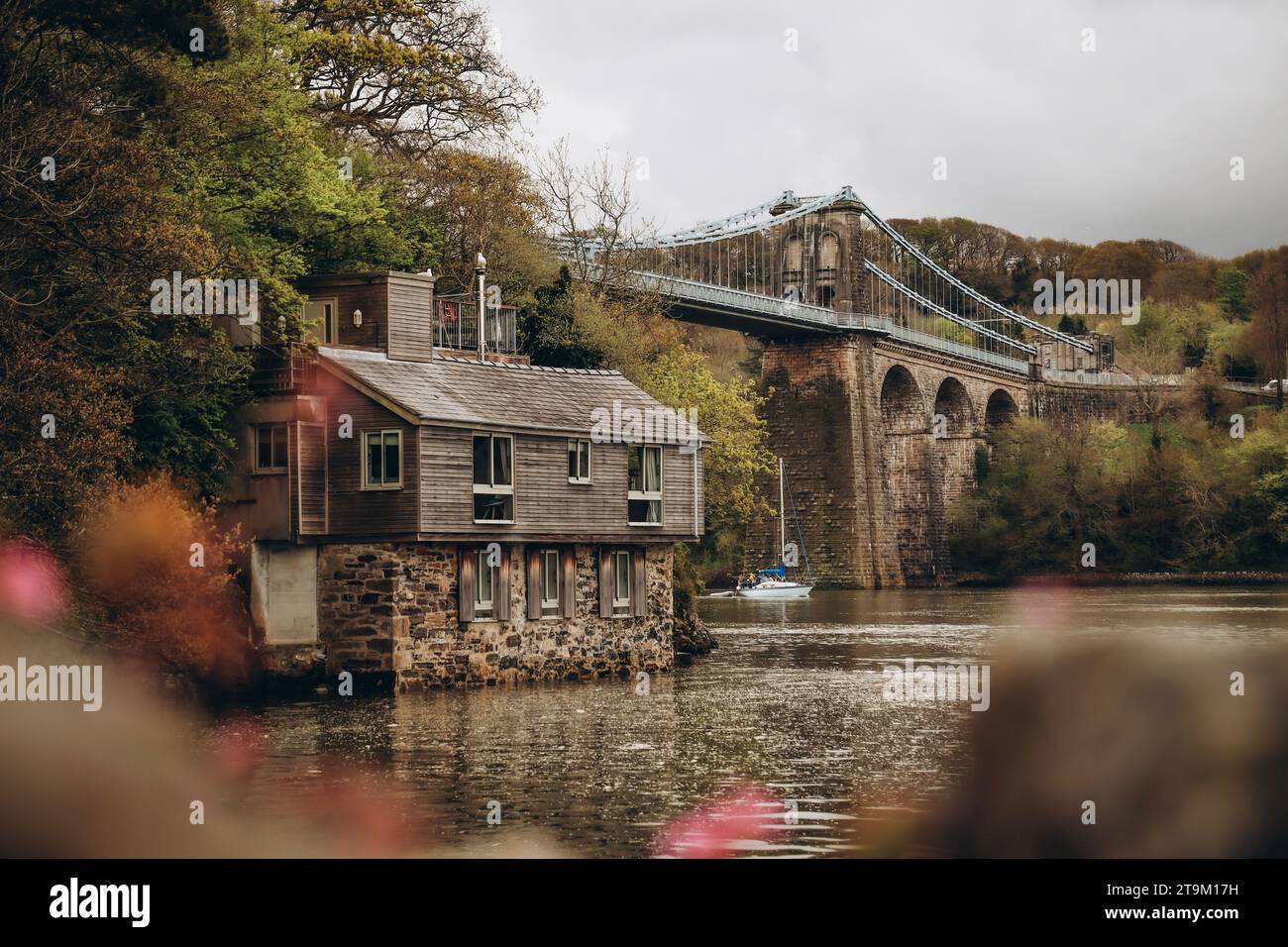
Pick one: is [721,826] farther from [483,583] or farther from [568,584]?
[568,584]

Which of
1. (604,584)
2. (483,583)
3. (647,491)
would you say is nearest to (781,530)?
(647,491)

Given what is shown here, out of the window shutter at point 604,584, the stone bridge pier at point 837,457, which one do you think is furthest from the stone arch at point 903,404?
the window shutter at point 604,584

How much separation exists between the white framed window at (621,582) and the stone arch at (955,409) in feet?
241

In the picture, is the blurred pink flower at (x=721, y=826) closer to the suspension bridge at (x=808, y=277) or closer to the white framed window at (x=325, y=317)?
the white framed window at (x=325, y=317)

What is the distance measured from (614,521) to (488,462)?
135 inches

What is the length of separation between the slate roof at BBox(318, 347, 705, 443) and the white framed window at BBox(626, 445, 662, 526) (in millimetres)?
383

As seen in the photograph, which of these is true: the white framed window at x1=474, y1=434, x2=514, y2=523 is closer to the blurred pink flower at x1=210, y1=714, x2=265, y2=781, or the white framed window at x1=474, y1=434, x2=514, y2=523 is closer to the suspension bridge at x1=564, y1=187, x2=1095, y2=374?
the blurred pink flower at x1=210, y1=714, x2=265, y2=781

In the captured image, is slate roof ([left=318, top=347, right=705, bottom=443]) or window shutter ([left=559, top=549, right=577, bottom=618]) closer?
slate roof ([left=318, top=347, right=705, bottom=443])

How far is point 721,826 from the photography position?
1833cm

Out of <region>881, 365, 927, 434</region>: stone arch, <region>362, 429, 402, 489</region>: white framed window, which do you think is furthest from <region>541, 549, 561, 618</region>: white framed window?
<region>881, 365, 927, 434</region>: stone arch

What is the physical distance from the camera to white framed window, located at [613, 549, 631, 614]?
34.6 metres

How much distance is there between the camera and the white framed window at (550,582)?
32938mm

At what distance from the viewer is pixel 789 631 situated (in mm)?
53719

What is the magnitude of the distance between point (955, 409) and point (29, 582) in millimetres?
87470
